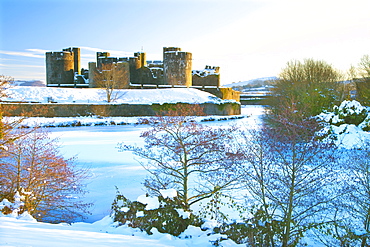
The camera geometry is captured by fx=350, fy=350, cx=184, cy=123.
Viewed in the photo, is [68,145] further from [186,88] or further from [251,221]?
[186,88]

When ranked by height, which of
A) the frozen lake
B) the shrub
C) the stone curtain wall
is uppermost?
the shrub

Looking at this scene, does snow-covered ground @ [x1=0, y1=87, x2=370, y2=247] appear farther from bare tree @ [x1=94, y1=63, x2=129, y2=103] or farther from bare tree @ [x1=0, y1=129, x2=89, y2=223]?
bare tree @ [x1=94, y1=63, x2=129, y2=103]

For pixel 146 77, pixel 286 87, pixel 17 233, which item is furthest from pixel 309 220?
pixel 146 77

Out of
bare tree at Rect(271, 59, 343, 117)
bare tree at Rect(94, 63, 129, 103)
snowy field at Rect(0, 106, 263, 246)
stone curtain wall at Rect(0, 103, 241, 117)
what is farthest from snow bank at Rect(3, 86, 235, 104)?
snowy field at Rect(0, 106, 263, 246)

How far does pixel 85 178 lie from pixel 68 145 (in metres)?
5.92

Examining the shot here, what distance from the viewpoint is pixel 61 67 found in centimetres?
3372

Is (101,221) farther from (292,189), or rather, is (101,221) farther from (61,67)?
(61,67)

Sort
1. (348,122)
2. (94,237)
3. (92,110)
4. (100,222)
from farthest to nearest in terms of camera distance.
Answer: (92,110), (348,122), (100,222), (94,237)

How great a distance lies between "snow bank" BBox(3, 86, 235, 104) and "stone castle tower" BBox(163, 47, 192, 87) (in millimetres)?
1486

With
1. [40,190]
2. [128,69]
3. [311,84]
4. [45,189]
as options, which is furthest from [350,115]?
[128,69]

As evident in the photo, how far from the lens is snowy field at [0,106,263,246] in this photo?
4.13 m

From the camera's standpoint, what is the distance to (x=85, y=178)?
984cm

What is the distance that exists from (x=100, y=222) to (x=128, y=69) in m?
27.6

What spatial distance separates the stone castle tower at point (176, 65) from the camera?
109 ft
